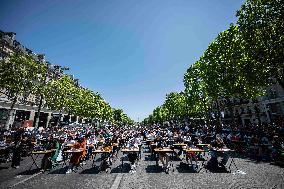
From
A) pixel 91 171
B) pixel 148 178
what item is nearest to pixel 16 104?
pixel 91 171

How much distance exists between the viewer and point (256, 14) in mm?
19984

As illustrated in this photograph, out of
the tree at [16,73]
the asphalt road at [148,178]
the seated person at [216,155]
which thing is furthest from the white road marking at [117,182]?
the tree at [16,73]

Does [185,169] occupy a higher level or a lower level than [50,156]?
lower

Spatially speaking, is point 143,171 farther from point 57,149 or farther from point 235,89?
point 235,89

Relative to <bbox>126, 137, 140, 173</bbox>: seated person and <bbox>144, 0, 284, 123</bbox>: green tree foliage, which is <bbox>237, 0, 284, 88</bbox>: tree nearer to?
<bbox>144, 0, 284, 123</bbox>: green tree foliage

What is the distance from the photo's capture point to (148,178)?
945 centimetres

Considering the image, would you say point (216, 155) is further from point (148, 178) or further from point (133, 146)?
point (133, 146)

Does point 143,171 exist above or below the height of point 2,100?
below

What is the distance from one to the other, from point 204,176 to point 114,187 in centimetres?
439

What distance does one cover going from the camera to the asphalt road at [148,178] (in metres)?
8.30

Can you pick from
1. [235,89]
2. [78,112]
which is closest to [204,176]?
[235,89]

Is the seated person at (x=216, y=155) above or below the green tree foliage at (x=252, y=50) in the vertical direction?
below

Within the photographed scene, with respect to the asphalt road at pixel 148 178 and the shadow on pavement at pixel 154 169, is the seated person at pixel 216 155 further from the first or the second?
the shadow on pavement at pixel 154 169

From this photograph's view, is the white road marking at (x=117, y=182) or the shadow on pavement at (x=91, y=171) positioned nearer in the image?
the white road marking at (x=117, y=182)
